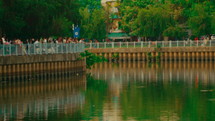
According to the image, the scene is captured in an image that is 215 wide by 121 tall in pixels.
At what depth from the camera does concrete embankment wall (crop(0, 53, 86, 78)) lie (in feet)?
198

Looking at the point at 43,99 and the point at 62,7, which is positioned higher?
the point at 62,7

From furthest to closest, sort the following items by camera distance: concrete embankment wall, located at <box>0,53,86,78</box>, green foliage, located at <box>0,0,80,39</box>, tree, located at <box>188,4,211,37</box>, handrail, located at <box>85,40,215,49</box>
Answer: tree, located at <box>188,4,211,37</box> < handrail, located at <box>85,40,215,49</box> < green foliage, located at <box>0,0,80,39</box> < concrete embankment wall, located at <box>0,53,86,78</box>

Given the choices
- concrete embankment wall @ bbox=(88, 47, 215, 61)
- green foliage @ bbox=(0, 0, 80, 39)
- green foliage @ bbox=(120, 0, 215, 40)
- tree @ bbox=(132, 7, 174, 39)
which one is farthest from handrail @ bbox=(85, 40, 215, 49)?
green foliage @ bbox=(0, 0, 80, 39)

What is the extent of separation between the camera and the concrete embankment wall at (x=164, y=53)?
10131 centimetres

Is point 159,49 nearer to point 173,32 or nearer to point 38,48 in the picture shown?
point 173,32

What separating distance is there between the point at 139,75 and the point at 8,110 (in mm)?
32039

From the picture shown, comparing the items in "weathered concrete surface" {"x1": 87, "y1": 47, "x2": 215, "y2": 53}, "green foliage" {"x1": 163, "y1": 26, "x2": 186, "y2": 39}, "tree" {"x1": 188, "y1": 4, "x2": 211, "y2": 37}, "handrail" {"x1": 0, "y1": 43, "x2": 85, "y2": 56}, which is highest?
"tree" {"x1": 188, "y1": 4, "x2": 211, "y2": 37}

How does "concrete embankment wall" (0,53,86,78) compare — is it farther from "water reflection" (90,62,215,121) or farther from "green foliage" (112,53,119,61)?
"green foliage" (112,53,119,61)

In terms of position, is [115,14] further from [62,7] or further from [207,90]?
[207,90]

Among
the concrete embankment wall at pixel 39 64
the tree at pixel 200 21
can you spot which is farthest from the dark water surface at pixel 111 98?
the tree at pixel 200 21

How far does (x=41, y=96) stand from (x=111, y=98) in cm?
513

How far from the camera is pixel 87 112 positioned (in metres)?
41.9

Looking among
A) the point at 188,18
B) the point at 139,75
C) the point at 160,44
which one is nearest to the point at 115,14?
the point at 188,18

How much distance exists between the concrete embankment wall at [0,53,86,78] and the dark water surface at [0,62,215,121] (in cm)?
114
